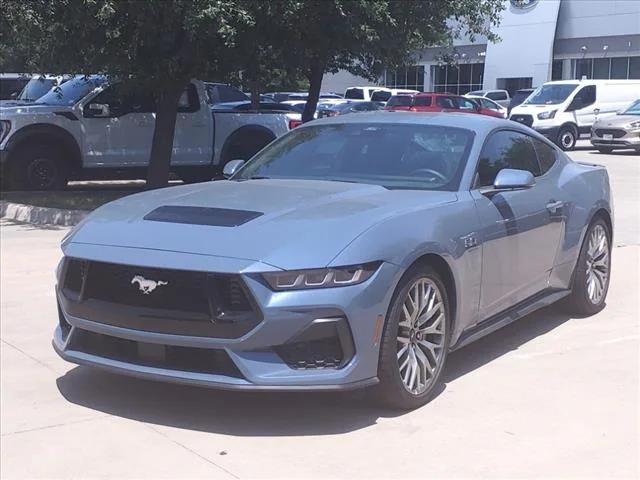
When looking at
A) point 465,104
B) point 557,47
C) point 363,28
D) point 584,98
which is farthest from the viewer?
point 557,47

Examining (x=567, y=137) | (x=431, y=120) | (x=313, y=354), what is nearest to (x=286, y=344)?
(x=313, y=354)

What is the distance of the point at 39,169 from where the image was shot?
1421 centimetres

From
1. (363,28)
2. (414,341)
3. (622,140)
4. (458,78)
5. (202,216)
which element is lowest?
(622,140)

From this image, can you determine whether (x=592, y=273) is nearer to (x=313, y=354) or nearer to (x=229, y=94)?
(x=313, y=354)

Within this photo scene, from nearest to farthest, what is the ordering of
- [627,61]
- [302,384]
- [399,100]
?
[302,384] < [399,100] < [627,61]

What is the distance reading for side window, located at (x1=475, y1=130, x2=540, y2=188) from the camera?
5.85 metres

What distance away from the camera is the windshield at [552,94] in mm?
28031

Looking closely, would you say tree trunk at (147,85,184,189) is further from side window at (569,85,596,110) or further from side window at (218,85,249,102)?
side window at (569,85,596,110)

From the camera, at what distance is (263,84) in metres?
14.5

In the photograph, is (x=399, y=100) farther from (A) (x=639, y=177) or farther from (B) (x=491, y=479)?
(B) (x=491, y=479)

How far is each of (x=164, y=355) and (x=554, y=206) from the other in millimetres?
3181

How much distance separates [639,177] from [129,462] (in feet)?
54.0

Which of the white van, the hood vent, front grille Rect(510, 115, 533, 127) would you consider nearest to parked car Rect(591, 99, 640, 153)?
the white van

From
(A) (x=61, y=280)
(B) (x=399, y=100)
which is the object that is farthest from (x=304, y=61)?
(B) (x=399, y=100)
